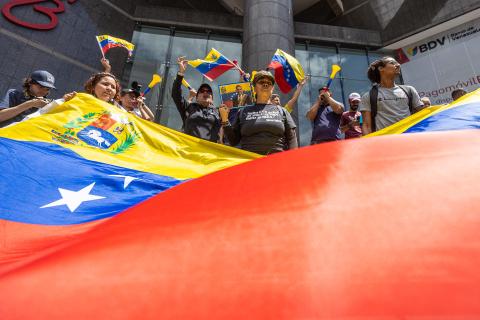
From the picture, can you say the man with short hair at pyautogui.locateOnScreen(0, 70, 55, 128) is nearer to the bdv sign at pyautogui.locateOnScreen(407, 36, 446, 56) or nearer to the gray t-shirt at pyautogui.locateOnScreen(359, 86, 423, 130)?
the gray t-shirt at pyautogui.locateOnScreen(359, 86, 423, 130)

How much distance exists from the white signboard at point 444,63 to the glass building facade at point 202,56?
1.67m

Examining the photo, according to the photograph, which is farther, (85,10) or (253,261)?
(85,10)

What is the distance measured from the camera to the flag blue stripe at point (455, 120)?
1.52 m

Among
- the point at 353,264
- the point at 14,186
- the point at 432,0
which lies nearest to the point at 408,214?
the point at 353,264

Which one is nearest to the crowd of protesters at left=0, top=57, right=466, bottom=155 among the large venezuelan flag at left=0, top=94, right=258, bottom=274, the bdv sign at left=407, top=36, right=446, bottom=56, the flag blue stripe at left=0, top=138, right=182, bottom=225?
the large venezuelan flag at left=0, top=94, right=258, bottom=274

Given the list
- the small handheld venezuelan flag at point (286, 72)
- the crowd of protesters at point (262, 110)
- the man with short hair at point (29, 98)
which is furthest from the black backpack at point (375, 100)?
the man with short hair at point (29, 98)

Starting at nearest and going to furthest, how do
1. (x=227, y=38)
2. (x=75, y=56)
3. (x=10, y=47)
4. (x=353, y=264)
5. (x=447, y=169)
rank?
(x=353, y=264) < (x=447, y=169) < (x=10, y=47) < (x=75, y=56) < (x=227, y=38)

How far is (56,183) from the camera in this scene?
1.88m

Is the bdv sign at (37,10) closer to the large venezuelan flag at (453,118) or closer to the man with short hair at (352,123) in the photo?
the man with short hair at (352,123)

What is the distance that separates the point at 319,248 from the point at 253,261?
15 cm

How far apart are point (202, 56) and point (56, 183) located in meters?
10.9

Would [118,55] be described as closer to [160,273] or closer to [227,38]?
[227,38]

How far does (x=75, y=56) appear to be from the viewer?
1026 cm

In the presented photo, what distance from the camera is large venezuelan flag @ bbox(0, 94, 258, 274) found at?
153 cm
